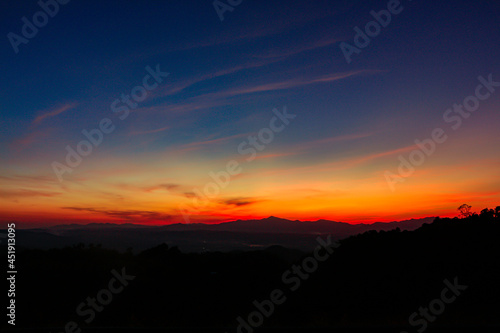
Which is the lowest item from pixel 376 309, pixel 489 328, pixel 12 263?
pixel 376 309

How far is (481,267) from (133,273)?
18.6 meters

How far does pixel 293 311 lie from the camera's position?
1605cm

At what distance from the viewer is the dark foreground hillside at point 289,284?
14656 mm

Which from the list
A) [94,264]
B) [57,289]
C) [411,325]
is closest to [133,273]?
[94,264]

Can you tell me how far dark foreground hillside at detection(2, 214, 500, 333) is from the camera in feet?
48.1

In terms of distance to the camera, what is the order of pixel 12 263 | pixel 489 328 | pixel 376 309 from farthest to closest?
pixel 12 263, pixel 376 309, pixel 489 328

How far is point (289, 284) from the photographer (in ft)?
71.2

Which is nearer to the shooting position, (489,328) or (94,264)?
(489,328)

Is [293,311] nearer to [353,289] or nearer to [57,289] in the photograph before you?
[353,289]

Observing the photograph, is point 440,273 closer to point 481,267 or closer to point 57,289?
point 481,267

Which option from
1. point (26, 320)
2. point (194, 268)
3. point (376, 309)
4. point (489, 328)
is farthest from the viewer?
point (194, 268)

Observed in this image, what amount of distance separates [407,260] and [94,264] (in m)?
17.8

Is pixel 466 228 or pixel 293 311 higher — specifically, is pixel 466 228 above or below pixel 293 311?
above

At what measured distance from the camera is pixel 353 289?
1886 centimetres
